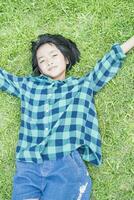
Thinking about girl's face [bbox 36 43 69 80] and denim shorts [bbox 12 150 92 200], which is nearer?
denim shorts [bbox 12 150 92 200]

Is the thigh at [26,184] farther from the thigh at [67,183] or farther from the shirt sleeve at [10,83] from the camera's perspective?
the shirt sleeve at [10,83]

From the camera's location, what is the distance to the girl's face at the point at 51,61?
4836 millimetres

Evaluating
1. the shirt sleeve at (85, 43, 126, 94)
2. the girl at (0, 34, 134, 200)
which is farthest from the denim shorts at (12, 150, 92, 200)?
the shirt sleeve at (85, 43, 126, 94)

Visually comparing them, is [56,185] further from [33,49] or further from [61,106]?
[33,49]

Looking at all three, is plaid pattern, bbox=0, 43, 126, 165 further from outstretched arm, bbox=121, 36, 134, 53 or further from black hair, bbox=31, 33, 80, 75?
black hair, bbox=31, 33, 80, 75

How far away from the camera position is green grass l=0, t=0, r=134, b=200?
189 inches

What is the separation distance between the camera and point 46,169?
4590mm

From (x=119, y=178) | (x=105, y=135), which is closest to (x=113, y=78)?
(x=105, y=135)

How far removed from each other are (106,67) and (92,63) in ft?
0.78

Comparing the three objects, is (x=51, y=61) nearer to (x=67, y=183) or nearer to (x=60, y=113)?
(x=60, y=113)

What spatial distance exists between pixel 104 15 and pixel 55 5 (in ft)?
1.57

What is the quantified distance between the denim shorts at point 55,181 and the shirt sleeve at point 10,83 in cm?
73

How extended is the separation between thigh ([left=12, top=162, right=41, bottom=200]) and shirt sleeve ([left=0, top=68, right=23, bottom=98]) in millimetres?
701

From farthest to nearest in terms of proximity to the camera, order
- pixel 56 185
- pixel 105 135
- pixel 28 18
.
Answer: pixel 28 18, pixel 105 135, pixel 56 185
